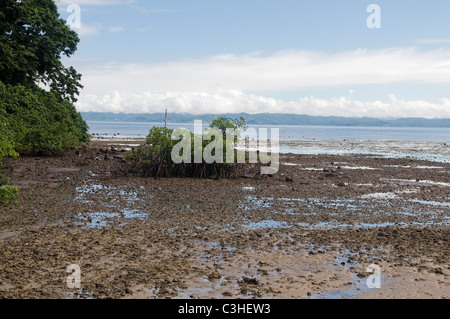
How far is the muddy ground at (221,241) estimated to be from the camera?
6.29m

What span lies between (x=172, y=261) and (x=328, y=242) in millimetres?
3203

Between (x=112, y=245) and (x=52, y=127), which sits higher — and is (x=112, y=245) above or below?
below

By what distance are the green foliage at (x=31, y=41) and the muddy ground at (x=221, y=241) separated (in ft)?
41.7

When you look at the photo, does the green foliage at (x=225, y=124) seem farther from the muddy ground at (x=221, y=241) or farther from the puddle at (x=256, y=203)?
the puddle at (x=256, y=203)

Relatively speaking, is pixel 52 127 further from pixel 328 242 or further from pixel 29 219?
pixel 328 242

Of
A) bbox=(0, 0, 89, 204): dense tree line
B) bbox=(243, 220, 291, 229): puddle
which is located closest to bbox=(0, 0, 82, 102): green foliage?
bbox=(0, 0, 89, 204): dense tree line

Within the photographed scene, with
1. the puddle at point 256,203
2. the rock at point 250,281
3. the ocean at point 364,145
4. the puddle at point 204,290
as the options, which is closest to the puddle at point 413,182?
the puddle at point 256,203

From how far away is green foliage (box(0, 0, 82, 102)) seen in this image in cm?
2578

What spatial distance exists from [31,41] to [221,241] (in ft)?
78.1

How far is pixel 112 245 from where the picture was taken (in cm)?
814
